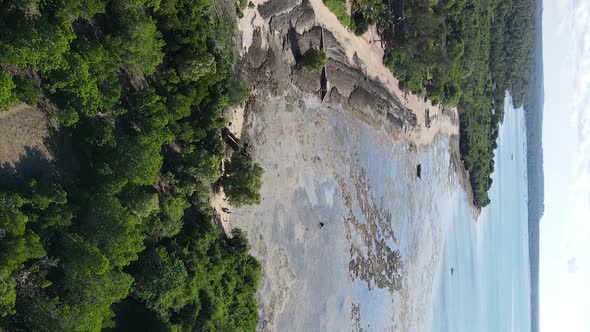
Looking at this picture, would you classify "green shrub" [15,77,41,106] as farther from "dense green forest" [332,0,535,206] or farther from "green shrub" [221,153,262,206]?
"dense green forest" [332,0,535,206]

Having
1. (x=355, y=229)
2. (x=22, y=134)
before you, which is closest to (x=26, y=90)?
(x=22, y=134)

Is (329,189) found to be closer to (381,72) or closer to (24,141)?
(381,72)

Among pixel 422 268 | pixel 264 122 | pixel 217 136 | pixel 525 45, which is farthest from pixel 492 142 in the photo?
pixel 217 136

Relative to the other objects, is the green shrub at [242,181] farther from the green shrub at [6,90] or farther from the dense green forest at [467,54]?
the dense green forest at [467,54]

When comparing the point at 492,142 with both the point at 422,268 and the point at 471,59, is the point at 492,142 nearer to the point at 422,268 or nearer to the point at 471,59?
the point at 471,59

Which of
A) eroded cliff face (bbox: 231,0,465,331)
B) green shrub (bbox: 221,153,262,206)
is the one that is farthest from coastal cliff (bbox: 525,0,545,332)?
green shrub (bbox: 221,153,262,206)
